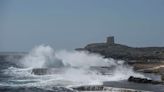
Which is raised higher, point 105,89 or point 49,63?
point 49,63

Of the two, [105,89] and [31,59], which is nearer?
[105,89]

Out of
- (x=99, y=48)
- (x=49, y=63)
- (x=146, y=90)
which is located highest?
(x=99, y=48)

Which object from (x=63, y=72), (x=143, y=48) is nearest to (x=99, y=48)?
(x=143, y=48)

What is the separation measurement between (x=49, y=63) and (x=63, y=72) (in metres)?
22.1

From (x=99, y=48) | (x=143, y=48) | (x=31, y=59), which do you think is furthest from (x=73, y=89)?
(x=143, y=48)

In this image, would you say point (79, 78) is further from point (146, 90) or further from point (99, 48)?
point (99, 48)

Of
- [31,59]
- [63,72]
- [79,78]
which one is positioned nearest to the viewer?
[79,78]

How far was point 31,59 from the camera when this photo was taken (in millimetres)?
82312

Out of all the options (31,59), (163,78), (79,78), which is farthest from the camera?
(31,59)

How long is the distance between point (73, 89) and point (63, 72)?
18110 millimetres

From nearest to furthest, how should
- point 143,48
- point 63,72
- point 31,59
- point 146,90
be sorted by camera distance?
point 146,90
point 63,72
point 31,59
point 143,48

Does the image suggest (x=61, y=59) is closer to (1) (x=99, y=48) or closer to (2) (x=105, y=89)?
(2) (x=105, y=89)

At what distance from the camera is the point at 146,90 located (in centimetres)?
3158

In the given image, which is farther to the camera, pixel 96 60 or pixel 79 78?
pixel 96 60
